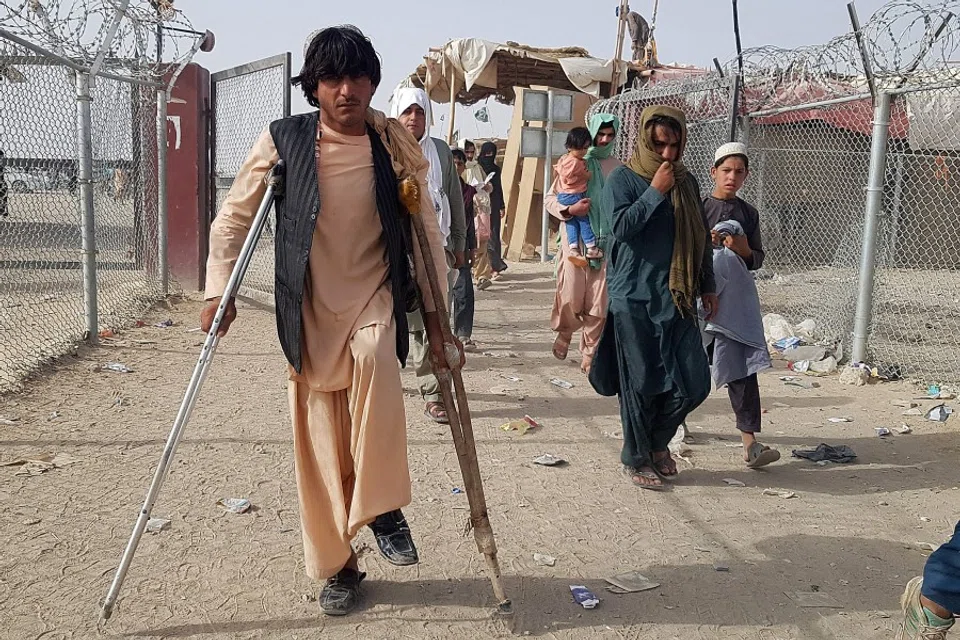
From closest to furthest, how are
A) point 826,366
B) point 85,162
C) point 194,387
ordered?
point 194,387
point 85,162
point 826,366

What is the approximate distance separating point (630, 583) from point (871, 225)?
466cm

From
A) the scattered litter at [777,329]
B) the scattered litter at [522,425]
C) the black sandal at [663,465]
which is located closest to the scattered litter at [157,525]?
the scattered litter at [522,425]

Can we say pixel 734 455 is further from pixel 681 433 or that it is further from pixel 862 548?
pixel 862 548

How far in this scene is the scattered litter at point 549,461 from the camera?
4.75 meters

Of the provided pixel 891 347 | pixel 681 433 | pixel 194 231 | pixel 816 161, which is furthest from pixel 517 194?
pixel 681 433

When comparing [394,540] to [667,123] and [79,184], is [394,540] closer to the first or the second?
[667,123]

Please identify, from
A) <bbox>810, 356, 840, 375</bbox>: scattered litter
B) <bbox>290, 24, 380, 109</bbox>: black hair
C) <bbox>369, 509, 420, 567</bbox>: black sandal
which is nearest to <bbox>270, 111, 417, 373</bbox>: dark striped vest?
<bbox>290, 24, 380, 109</bbox>: black hair

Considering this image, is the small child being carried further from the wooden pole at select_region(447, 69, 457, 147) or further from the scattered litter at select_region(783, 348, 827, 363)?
the wooden pole at select_region(447, 69, 457, 147)

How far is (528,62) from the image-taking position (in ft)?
51.9

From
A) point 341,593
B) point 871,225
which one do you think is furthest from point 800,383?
point 341,593

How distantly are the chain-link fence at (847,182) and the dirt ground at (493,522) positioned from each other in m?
1.67

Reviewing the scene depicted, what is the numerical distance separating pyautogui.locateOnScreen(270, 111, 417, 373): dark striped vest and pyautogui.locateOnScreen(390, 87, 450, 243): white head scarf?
220 centimetres

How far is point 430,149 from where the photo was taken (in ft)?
18.9

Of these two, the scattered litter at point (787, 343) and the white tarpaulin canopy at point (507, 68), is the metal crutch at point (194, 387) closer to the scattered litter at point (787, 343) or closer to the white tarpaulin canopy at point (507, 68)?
the scattered litter at point (787, 343)
